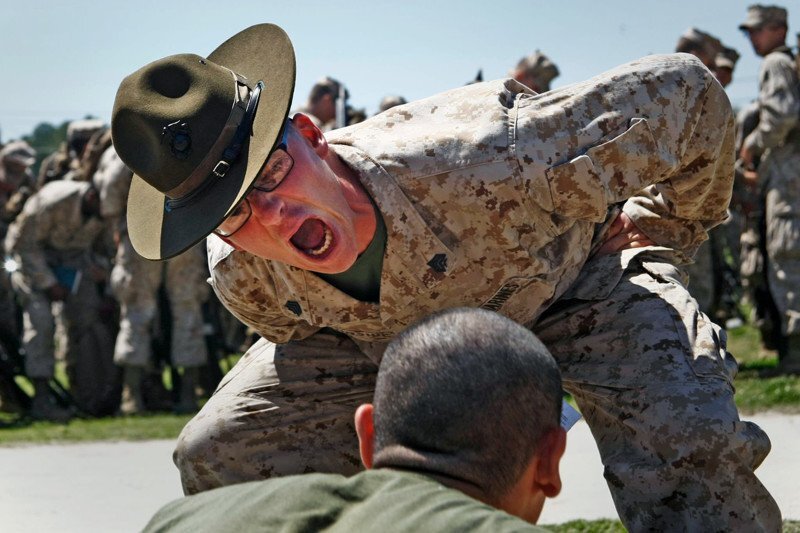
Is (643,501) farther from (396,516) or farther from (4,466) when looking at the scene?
(4,466)

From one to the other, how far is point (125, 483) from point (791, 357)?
5023mm

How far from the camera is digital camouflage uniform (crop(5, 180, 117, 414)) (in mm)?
11251

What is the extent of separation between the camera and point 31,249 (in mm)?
11336

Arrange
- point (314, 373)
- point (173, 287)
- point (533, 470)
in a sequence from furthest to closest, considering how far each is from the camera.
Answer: point (173, 287) → point (314, 373) → point (533, 470)

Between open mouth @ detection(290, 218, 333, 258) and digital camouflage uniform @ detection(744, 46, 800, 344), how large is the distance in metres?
6.26

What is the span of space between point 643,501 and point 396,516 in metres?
1.73

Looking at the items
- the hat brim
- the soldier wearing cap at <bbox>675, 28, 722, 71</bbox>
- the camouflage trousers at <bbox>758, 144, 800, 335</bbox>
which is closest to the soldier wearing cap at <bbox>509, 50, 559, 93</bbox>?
the soldier wearing cap at <bbox>675, 28, 722, 71</bbox>

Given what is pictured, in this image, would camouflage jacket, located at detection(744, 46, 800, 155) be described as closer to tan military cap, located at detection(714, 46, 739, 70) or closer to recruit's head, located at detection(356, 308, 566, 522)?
tan military cap, located at detection(714, 46, 739, 70)

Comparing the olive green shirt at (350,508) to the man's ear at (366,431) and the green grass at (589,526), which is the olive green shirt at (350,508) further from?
the green grass at (589,526)

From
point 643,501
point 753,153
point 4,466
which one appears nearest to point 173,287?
point 4,466

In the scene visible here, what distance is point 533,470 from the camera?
261 cm

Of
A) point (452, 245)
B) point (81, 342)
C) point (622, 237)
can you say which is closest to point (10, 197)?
point (81, 342)

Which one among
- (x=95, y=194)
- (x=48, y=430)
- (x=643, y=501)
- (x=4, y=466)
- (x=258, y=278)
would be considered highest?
(x=258, y=278)

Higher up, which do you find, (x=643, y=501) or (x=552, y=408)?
(x=552, y=408)
